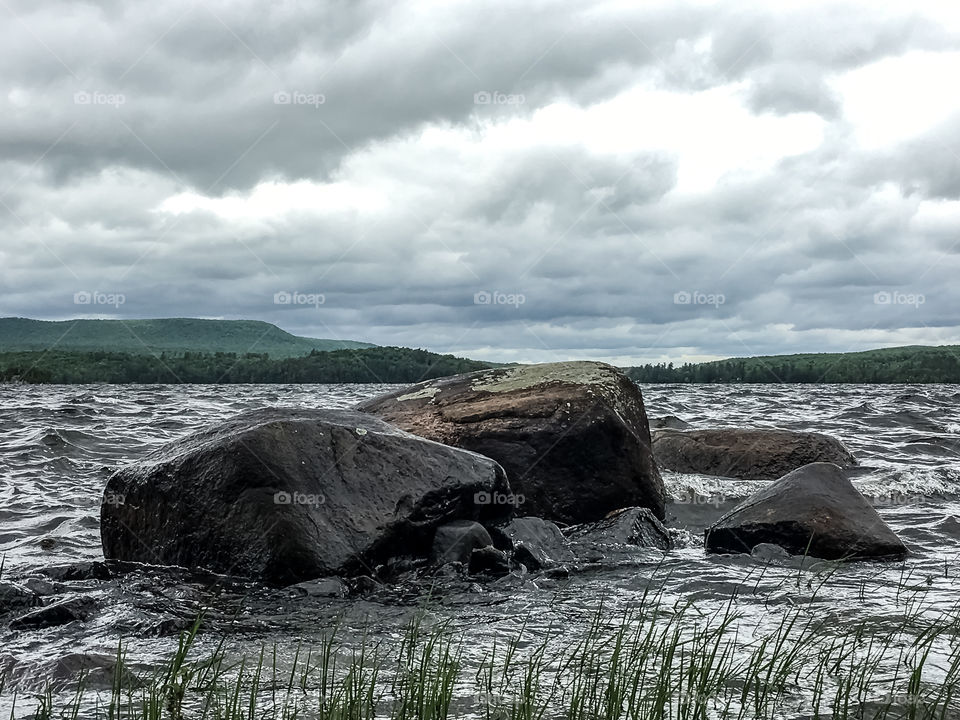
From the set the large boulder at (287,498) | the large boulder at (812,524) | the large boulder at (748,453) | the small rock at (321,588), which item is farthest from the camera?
the large boulder at (748,453)

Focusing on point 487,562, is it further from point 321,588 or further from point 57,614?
point 57,614

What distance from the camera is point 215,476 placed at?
754 centimetres

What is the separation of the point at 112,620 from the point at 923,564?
674 cm

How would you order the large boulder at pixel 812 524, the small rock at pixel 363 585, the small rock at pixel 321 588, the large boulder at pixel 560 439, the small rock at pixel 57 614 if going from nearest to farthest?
1. the small rock at pixel 57 614
2. the small rock at pixel 321 588
3. the small rock at pixel 363 585
4. the large boulder at pixel 812 524
5. the large boulder at pixel 560 439

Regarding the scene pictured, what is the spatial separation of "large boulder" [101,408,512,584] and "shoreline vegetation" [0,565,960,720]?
Result: 1.64 metres

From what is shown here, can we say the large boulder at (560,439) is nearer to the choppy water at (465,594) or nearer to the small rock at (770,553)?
the choppy water at (465,594)

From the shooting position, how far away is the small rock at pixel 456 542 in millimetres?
7758

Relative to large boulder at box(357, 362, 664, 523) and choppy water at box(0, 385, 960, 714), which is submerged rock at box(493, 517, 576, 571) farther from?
large boulder at box(357, 362, 664, 523)

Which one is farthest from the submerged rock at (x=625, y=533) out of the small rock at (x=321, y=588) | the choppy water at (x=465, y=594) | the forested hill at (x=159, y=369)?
the forested hill at (x=159, y=369)

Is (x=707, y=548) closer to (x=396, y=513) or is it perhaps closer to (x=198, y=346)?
(x=396, y=513)

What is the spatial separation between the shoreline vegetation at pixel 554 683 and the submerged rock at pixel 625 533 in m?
2.95

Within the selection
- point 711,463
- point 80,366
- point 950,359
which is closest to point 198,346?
point 80,366

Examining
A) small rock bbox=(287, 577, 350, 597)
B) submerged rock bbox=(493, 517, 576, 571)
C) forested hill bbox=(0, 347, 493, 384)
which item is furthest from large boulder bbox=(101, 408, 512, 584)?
forested hill bbox=(0, 347, 493, 384)

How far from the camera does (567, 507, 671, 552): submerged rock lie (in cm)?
876
